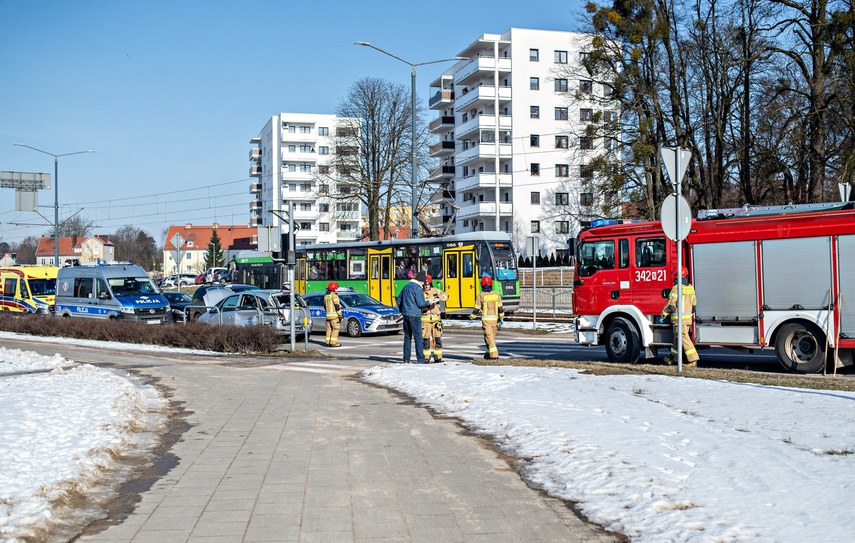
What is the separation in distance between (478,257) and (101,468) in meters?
26.0

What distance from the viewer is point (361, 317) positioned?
88.4 ft

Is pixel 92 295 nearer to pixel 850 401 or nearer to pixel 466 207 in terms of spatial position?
pixel 850 401

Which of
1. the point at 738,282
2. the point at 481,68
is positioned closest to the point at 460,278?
the point at 738,282

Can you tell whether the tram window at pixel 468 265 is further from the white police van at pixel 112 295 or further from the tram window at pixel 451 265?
the white police van at pixel 112 295

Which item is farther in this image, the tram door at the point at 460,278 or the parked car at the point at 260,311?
the tram door at the point at 460,278

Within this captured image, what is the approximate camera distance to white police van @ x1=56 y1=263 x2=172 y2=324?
94.6ft

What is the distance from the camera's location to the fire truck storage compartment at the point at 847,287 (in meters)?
13.9

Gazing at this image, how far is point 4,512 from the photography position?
5.76 metres

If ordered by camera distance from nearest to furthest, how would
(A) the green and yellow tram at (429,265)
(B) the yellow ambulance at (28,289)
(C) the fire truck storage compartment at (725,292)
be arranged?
1. (C) the fire truck storage compartment at (725,292)
2. (A) the green and yellow tram at (429,265)
3. (B) the yellow ambulance at (28,289)

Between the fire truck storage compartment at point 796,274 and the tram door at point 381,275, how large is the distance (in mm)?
22141

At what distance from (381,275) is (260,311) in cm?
1191

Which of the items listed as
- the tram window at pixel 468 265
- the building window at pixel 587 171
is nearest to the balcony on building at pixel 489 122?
the building window at pixel 587 171

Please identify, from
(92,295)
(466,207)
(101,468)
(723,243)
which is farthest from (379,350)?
(466,207)

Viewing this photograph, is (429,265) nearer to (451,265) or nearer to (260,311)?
(451,265)
